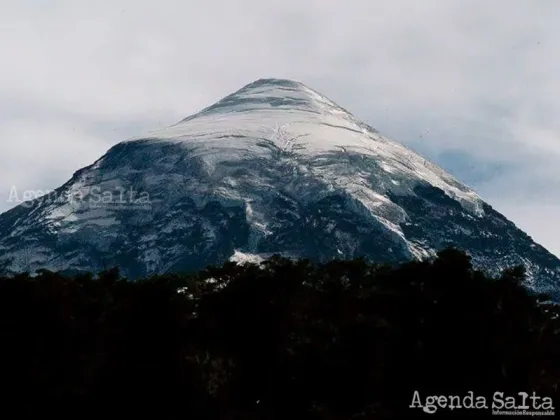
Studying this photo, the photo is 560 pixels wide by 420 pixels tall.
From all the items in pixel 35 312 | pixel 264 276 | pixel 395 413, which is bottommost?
pixel 395 413

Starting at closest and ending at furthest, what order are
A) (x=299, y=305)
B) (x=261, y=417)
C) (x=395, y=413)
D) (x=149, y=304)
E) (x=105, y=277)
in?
1. (x=395, y=413)
2. (x=261, y=417)
3. (x=149, y=304)
4. (x=299, y=305)
5. (x=105, y=277)

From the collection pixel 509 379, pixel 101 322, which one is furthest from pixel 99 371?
pixel 509 379

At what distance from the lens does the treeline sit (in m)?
68.8

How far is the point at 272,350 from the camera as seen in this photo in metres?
85.5

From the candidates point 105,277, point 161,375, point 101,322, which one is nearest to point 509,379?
point 161,375

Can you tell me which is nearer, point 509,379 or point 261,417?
point 509,379

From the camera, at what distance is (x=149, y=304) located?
81.5m

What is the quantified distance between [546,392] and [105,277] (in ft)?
208

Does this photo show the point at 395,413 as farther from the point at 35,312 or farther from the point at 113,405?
the point at 35,312

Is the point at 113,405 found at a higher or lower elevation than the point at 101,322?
lower

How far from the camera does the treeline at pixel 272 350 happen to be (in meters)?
68.8

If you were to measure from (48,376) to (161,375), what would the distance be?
299 inches

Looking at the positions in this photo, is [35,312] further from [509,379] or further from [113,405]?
[509,379]

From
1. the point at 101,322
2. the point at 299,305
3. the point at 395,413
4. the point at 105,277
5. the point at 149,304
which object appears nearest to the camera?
the point at 395,413
